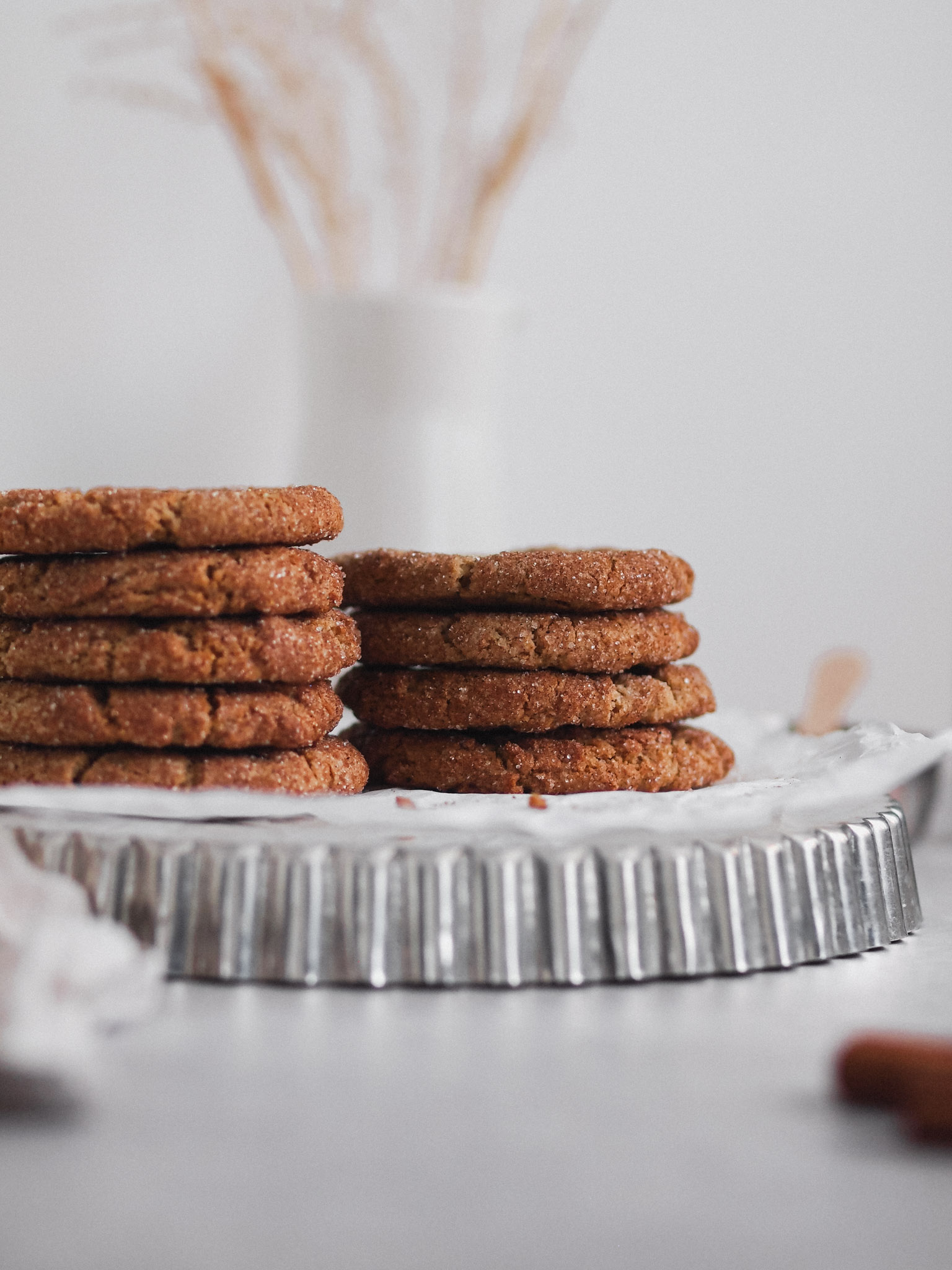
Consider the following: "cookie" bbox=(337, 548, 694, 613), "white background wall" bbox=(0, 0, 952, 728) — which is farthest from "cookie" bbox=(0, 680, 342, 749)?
"white background wall" bbox=(0, 0, 952, 728)

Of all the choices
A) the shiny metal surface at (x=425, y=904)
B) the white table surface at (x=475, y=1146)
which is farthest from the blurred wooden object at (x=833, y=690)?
the white table surface at (x=475, y=1146)

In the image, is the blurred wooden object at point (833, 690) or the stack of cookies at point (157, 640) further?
the blurred wooden object at point (833, 690)

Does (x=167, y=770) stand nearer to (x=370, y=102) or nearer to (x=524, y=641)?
(x=524, y=641)

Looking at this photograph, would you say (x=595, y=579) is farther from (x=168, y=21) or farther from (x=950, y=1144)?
(x=168, y=21)

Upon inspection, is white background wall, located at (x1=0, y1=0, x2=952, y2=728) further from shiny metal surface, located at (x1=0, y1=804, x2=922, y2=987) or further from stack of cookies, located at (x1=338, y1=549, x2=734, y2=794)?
shiny metal surface, located at (x1=0, y1=804, x2=922, y2=987)

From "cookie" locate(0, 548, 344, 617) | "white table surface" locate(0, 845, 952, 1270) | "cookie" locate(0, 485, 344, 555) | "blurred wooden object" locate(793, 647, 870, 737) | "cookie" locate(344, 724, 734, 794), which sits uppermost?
"cookie" locate(0, 485, 344, 555)

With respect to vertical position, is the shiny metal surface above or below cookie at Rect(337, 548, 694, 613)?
below

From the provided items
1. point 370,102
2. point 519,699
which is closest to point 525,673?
point 519,699

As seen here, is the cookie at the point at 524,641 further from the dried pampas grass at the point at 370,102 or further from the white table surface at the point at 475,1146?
the dried pampas grass at the point at 370,102
